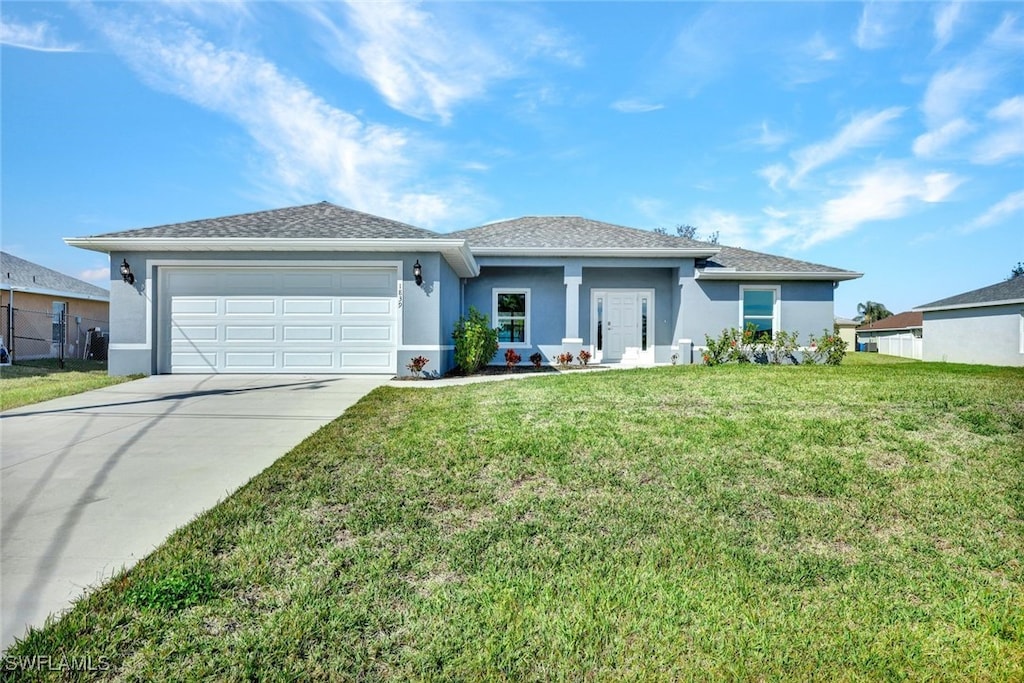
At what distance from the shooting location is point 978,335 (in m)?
19.8

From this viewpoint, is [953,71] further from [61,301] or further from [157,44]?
[61,301]

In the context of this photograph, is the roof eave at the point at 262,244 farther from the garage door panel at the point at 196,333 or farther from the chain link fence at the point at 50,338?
the chain link fence at the point at 50,338

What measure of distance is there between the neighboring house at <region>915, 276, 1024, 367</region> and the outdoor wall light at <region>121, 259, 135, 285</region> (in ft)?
89.5

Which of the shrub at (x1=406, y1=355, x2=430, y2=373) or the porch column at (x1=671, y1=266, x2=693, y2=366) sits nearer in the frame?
the shrub at (x1=406, y1=355, x2=430, y2=373)

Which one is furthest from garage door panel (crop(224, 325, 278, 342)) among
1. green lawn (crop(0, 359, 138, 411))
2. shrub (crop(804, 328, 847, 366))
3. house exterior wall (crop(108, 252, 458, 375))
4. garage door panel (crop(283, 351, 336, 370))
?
shrub (crop(804, 328, 847, 366))

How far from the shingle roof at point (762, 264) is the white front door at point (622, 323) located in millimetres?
2257

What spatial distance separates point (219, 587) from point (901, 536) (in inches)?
169

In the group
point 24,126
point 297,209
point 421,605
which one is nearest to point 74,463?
point 421,605

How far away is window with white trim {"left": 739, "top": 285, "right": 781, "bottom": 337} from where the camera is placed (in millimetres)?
14312

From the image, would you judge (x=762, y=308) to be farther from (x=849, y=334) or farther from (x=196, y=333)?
(x=849, y=334)

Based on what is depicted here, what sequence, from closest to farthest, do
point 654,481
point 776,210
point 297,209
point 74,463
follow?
point 654,481 → point 74,463 → point 297,209 → point 776,210

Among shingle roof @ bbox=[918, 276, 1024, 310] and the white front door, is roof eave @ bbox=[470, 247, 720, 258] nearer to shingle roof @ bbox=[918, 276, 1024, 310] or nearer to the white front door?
the white front door

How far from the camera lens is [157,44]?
28.8 feet

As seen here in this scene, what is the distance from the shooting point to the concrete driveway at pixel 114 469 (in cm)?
279
